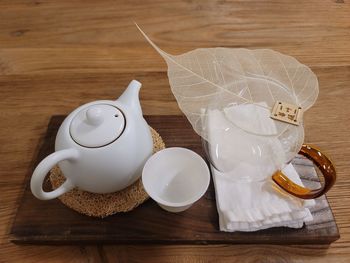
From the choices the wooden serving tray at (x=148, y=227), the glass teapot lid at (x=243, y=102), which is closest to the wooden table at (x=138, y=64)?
the wooden serving tray at (x=148, y=227)

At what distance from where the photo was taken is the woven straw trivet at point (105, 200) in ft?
1.50

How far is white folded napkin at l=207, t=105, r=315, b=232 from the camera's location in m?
0.43

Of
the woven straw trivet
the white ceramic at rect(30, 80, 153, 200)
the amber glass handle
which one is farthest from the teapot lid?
the amber glass handle

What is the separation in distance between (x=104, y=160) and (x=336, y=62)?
1.93 feet

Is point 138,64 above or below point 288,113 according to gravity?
below

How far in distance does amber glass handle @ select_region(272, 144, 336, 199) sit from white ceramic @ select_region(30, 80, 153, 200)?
200 mm

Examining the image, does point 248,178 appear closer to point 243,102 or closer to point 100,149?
point 243,102

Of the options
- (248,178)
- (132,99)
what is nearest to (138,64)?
(132,99)

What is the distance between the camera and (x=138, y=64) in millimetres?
719

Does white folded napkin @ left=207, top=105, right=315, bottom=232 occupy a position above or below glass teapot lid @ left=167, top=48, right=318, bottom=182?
below

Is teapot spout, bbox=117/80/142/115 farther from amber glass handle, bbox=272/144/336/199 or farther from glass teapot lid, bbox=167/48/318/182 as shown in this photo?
amber glass handle, bbox=272/144/336/199

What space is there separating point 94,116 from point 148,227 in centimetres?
18

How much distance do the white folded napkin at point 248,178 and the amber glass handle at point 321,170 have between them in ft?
0.04

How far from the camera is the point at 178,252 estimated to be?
1.46ft
